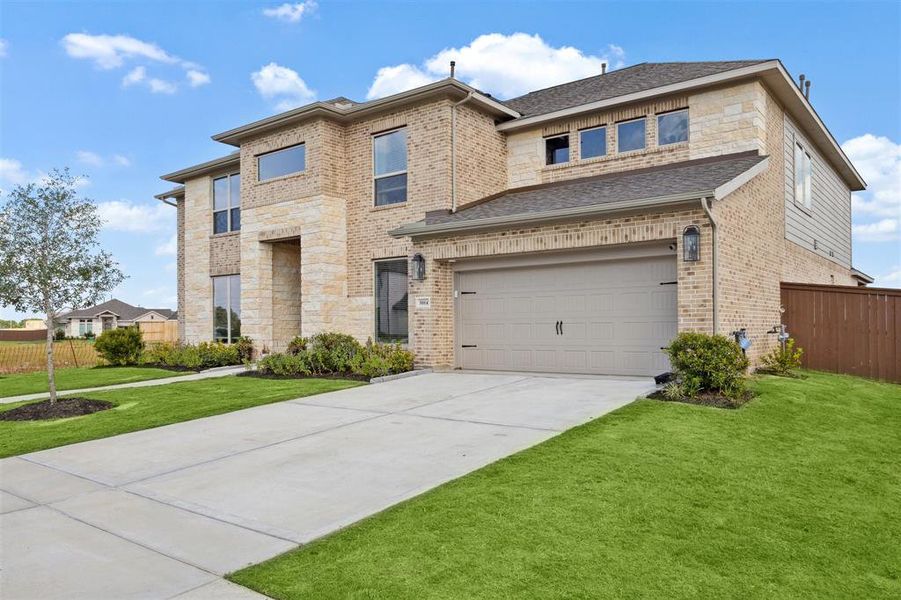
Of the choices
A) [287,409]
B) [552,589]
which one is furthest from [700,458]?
[287,409]

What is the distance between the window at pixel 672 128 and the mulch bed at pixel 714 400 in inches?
269

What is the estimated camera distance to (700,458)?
563 centimetres

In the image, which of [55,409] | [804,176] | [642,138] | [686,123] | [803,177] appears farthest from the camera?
[804,176]

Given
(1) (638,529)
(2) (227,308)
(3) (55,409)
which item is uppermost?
(2) (227,308)

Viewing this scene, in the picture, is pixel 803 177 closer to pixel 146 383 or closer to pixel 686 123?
pixel 686 123

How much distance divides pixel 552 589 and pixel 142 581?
7.81 ft

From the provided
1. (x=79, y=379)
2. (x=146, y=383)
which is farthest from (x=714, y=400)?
(x=79, y=379)

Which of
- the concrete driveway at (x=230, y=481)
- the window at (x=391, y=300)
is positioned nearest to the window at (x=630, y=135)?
the window at (x=391, y=300)

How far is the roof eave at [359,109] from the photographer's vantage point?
45.5 feet

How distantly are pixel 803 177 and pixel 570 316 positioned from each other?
30.4 feet

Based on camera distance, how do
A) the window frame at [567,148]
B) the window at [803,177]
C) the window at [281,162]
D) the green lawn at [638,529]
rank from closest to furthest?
1. the green lawn at [638,529]
2. the window frame at [567,148]
3. the window at [803,177]
4. the window at [281,162]

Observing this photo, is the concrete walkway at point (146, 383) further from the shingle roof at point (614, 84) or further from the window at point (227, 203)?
the shingle roof at point (614, 84)

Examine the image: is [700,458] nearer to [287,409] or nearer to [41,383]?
[287,409]

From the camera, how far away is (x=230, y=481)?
17.9 feet
